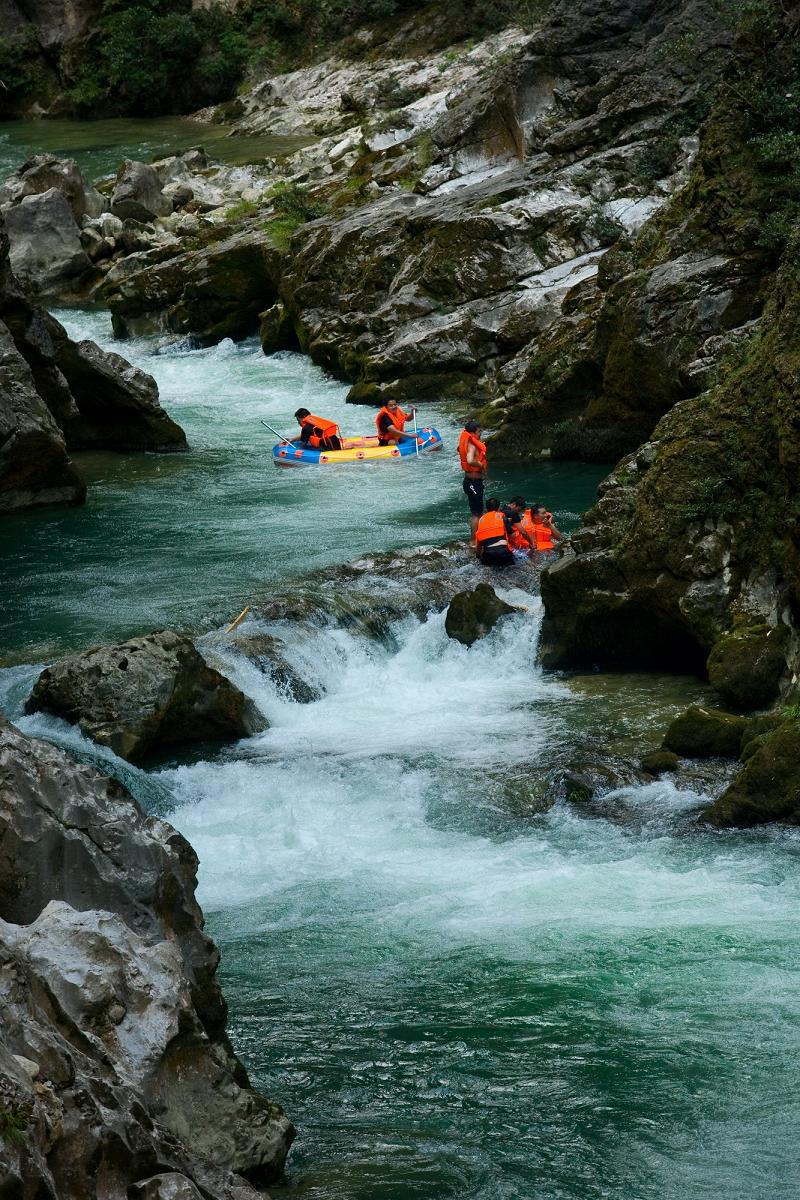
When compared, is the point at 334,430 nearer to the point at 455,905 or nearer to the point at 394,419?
the point at 394,419

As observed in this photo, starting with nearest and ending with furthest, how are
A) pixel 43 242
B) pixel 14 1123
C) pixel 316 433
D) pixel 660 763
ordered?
pixel 14 1123 → pixel 660 763 → pixel 316 433 → pixel 43 242

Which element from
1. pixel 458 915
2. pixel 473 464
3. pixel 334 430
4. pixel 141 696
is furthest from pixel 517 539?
pixel 458 915

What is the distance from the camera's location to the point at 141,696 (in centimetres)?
1194

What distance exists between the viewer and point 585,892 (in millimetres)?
9188

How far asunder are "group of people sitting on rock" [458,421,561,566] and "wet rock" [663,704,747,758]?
16.5ft

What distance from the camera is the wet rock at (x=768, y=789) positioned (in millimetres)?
9914

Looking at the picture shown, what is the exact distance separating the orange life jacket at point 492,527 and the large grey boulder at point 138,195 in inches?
827

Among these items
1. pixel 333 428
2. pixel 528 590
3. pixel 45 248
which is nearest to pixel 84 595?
pixel 528 590

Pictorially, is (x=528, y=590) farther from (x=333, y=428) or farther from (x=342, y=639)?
(x=333, y=428)

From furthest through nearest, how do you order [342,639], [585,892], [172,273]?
1. [172,273]
2. [342,639]
3. [585,892]

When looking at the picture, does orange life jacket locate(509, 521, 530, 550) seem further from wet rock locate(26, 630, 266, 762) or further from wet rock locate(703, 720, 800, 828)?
wet rock locate(703, 720, 800, 828)

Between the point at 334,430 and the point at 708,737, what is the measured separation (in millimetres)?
11981

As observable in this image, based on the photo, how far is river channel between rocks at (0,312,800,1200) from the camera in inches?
252

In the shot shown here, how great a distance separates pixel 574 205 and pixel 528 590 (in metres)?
12.4
